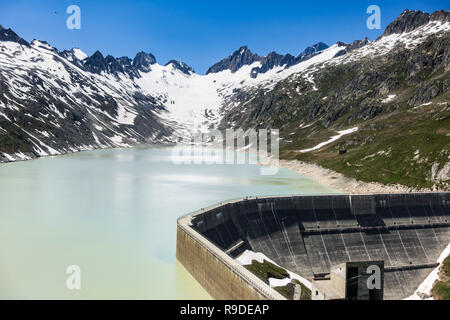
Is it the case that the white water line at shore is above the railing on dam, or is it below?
above

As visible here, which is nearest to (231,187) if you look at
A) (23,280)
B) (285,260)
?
(285,260)

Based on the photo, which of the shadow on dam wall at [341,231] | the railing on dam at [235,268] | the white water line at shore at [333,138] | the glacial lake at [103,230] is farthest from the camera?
the white water line at shore at [333,138]

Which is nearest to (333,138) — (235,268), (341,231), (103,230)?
(341,231)

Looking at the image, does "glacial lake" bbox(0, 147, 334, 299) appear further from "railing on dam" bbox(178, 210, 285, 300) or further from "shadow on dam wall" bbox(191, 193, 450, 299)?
"shadow on dam wall" bbox(191, 193, 450, 299)

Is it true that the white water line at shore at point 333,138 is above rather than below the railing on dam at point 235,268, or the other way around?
above

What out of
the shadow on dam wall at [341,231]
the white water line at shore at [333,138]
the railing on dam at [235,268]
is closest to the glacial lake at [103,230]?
the railing on dam at [235,268]

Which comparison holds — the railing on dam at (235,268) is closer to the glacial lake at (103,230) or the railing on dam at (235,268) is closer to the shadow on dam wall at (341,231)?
the shadow on dam wall at (341,231)

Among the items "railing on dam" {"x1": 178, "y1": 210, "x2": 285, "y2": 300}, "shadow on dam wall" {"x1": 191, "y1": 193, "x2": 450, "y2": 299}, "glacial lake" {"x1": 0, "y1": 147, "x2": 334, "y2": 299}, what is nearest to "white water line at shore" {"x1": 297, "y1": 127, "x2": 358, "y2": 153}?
"glacial lake" {"x1": 0, "y1": 147, "x2": 334, "y2": 299}
